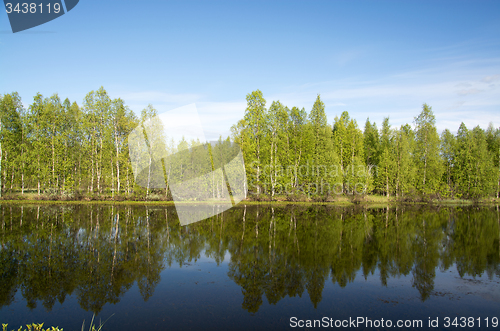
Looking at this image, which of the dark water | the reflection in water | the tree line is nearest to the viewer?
the dark water

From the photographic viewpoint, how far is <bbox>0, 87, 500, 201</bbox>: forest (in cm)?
3731

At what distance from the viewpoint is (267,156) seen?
1660 inches

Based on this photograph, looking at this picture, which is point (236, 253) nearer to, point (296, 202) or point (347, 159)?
point (296, 202)

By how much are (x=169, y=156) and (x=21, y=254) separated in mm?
27971

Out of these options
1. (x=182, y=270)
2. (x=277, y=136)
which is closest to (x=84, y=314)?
(x=182, y=270)

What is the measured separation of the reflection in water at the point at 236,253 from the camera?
9398mm

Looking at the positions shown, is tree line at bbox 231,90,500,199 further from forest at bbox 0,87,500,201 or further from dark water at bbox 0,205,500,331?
dark water at bbox 0,205,500,331

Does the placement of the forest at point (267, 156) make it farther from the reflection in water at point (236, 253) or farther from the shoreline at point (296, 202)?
the reflection in water at point (236, 253)

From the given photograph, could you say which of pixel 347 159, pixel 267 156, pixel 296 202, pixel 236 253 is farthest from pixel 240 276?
pixel 347 159

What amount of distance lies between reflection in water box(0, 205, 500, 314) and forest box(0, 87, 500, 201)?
16.4 metres

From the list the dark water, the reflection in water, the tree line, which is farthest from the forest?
the dark water

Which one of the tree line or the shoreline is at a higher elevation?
the tree line

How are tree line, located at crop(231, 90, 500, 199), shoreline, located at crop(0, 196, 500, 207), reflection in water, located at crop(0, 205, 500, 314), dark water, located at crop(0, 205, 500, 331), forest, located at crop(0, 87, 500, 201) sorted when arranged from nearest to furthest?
dark water, located at crop(0, 205, 500, 331) < reflection in water, located at crop(0, 205, 500, 314) < shoreline, located at crop(0, 196, 500, 207) < forest, located at crop(0, 87, 500, 201) < tree line, located at crop(231, 90, 500, 199)

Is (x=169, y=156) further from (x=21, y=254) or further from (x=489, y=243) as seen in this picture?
(x=489, y=243)
